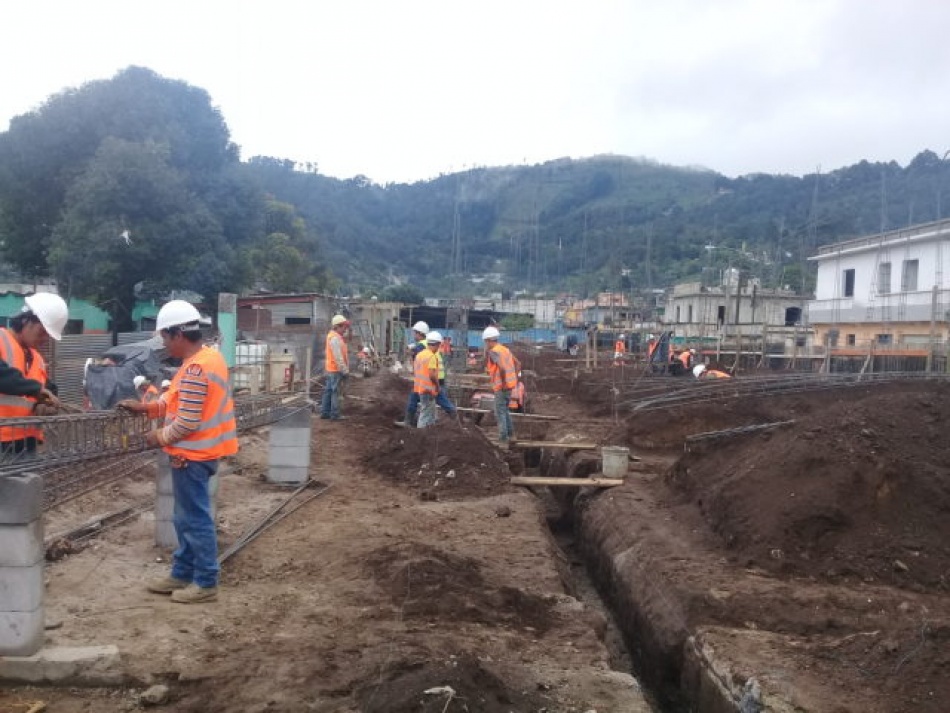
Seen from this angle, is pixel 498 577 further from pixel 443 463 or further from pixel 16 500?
pixel 443 463

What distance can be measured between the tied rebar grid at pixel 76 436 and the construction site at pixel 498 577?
0.06 feet

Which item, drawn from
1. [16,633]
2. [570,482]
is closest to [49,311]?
[16,633]

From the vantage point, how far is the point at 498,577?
19.6 ft

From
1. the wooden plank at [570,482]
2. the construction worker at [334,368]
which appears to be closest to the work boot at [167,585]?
the wooden plank at [570,482]

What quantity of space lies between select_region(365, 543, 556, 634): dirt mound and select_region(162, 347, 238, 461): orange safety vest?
144 centimetres

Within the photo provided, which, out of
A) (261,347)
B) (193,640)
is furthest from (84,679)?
(261,347)

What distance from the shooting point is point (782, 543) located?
6.64m

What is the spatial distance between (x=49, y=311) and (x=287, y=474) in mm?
3876

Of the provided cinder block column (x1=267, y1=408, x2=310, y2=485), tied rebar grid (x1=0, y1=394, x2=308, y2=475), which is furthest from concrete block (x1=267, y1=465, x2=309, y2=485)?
tied rebar grid (x1=0, y1=394, x2=308, y2=475)

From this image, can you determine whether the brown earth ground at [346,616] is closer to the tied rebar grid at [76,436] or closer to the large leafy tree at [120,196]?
the tied rebar grid at [76,436]

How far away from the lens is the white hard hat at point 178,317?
491 centimetres

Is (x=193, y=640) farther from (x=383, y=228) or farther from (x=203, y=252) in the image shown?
(x=383, y=228)

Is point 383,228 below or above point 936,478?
above

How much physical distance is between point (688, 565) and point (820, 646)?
70.6 inches
